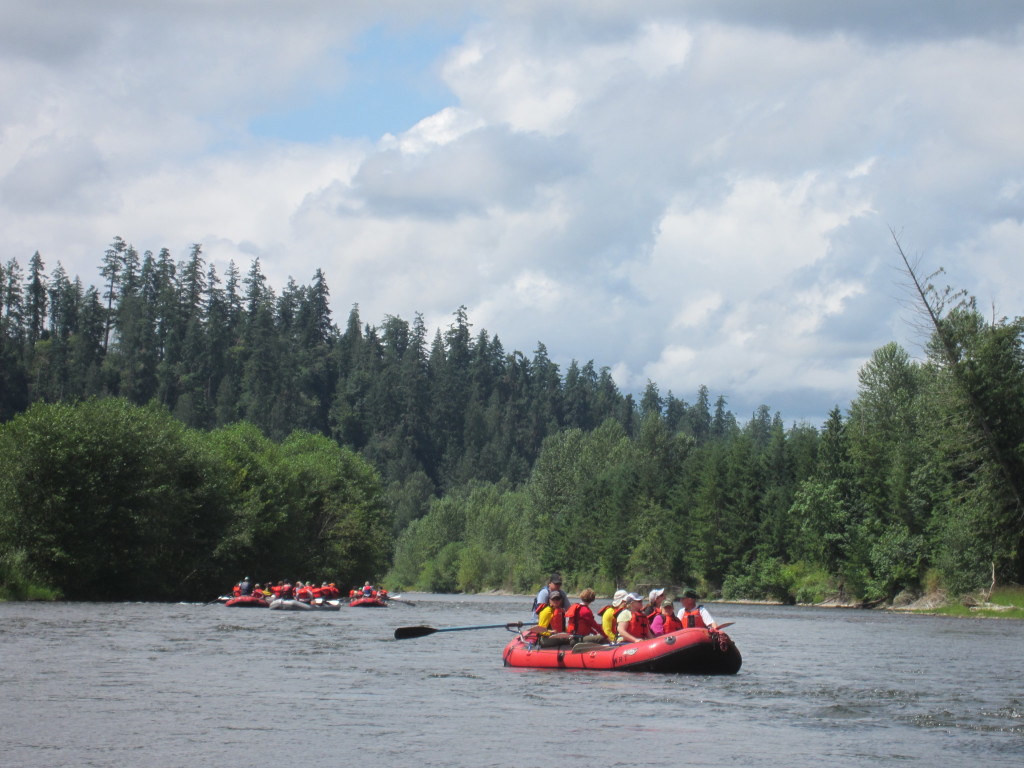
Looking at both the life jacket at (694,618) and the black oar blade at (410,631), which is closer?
the life jacket at (694,618)

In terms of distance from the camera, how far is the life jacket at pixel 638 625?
92.3 ft

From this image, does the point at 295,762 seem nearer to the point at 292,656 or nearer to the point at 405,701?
the point at 405,701

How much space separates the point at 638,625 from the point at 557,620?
2057 mm

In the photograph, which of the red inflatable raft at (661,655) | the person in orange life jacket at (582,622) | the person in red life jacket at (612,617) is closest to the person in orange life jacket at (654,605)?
the person in red life jacket at (612,617)

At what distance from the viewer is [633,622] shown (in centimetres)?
2827

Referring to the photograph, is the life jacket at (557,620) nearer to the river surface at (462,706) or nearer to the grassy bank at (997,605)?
the river surface at (462,706)

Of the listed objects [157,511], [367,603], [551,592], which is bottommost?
[367,603]

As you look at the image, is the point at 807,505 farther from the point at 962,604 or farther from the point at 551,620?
the point at 551,620

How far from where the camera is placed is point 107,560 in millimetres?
58938

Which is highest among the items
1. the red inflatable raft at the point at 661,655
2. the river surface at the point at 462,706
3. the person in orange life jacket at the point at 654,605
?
the person in orange life jacket at the point at 654,605

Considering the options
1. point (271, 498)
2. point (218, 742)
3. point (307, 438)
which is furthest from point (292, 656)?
point (307, 438)

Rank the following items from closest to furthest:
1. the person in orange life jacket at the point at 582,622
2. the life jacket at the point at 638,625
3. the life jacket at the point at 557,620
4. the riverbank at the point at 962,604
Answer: the life jacket at the point at 638,625, the person in orange life jacket at the point at 582,622, the life jacket at the point at 557,620, the riverbank at the point at 962,604

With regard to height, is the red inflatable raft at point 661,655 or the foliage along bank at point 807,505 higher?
the foliage along bank at point 807,505

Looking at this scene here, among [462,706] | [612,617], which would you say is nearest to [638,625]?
[612,617]
